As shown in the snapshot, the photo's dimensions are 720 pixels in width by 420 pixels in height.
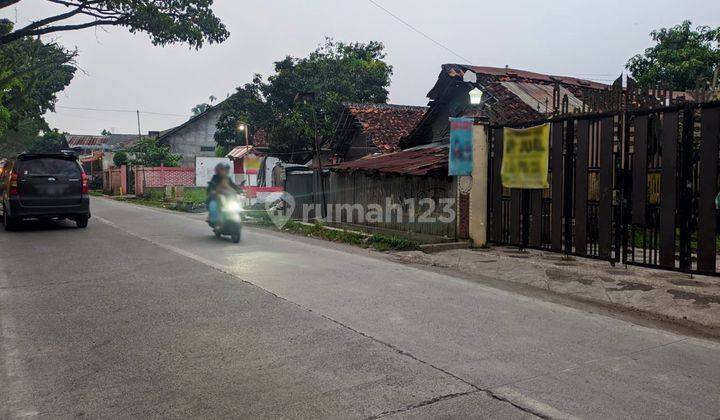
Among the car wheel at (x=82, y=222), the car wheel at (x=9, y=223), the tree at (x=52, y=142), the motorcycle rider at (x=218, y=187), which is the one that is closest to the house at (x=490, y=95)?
the motorcycle rider at (x=218, y=187)

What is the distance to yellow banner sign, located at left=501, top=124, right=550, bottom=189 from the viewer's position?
9.82 m

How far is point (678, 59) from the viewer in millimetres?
23688

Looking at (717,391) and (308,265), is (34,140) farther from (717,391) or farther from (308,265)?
(717,391)

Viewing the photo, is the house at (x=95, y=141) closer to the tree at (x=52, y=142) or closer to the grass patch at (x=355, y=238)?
the tree at (x=52, y=142)

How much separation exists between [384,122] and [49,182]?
1567 cm

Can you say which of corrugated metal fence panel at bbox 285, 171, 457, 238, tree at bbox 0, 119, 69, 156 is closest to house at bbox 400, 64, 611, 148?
corrugated metal fence panel at bbox 285, 171, 457, 238

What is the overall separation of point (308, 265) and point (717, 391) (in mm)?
6198

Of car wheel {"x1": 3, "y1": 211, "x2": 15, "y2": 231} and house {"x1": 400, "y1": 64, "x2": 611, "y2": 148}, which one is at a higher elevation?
house {"x1": 400, "y1": 64, "x2": 611, "y2": 148}

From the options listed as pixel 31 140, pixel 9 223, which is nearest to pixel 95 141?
pixel 31 140

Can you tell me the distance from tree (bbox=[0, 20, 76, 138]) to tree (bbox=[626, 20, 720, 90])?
2541 centimetres

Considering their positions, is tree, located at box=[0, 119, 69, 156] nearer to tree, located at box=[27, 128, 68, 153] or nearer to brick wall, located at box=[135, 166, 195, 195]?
tree, located at box=[27, 128, 68, 153]

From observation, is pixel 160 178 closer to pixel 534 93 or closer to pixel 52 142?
pixel 534 93

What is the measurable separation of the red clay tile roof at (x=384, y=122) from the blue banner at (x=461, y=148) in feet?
38.4

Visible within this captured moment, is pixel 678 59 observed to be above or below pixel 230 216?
above
